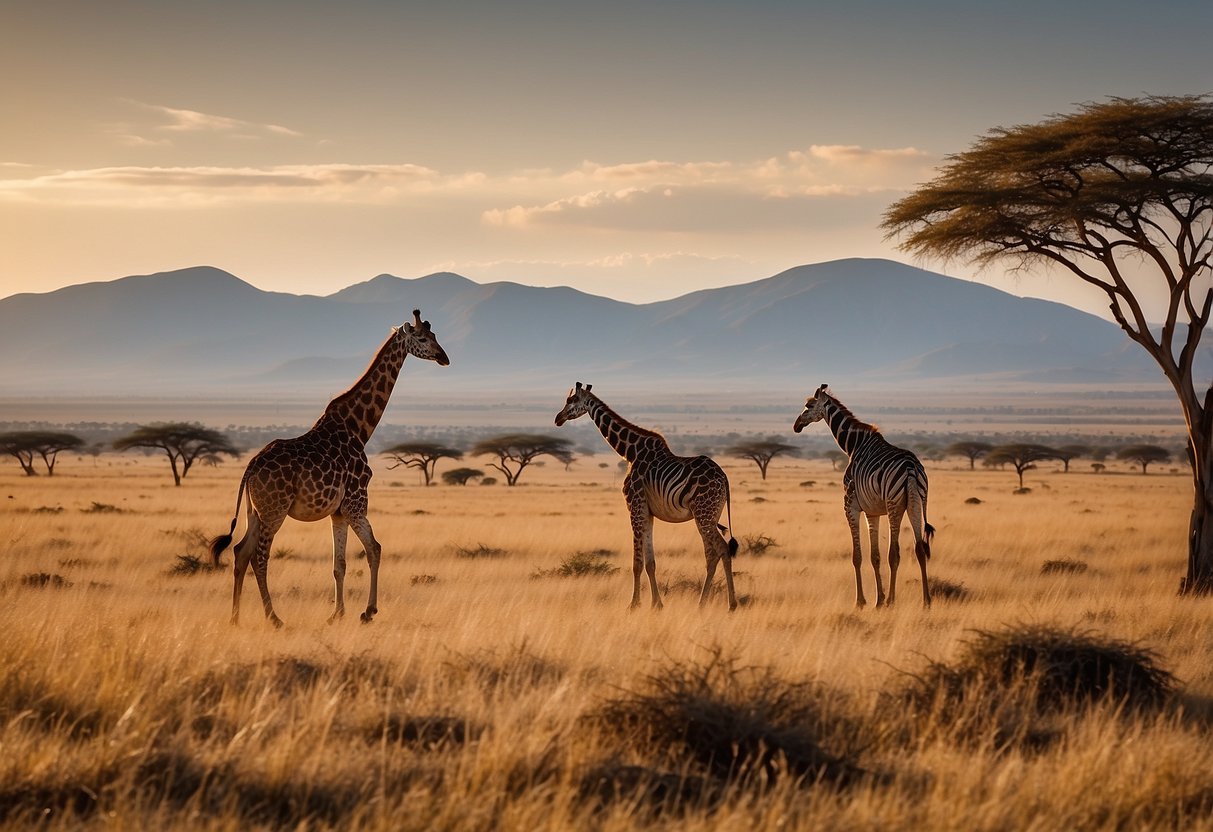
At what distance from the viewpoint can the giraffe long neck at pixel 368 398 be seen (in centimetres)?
1302

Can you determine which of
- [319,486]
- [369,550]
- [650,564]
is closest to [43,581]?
[369,550]

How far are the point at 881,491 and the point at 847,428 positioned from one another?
173cm

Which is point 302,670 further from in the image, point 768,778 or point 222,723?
point 768,778

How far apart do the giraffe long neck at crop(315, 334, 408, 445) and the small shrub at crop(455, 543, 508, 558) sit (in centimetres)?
900

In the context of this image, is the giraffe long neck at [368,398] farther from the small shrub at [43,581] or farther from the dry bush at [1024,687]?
the dry bush at [1024,687]

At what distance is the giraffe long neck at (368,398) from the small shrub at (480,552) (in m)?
9.00

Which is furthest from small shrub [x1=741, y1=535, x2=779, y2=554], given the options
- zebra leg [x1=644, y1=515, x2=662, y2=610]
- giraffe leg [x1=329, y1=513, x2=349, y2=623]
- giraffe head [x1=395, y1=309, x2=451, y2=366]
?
giraffe leg [x1=329, y1=513, x2=349, y2=623]

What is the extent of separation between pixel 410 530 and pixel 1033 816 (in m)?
23.8

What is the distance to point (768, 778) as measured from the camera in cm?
643

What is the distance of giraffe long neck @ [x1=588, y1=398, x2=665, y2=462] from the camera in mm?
15102

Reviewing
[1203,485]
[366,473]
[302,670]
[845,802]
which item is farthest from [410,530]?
[845,802]

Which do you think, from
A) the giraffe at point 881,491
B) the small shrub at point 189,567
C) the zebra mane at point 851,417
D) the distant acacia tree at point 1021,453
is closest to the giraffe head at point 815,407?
the zebra mane at point 851,417

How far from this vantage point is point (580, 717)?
7.22 metres

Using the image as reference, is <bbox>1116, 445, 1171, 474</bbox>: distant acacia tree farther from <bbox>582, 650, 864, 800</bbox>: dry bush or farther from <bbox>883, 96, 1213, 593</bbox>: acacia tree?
<bbox>582, 650, 864, 800</bbox>: dry bush
